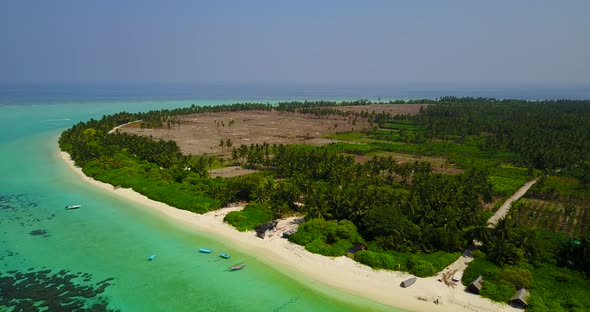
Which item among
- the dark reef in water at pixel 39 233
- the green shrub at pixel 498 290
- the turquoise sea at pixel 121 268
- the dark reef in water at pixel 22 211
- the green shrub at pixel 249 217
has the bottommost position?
the turquoise sea at pixel 121 268

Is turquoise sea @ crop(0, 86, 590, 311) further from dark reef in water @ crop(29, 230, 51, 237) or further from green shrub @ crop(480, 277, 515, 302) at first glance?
green shrub @ crop(480, 277, 515, 302)

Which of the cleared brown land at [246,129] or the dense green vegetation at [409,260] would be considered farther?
the cleared brown land at [246,129]

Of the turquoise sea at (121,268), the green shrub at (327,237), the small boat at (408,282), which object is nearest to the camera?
the turquoise sea at (121,268)

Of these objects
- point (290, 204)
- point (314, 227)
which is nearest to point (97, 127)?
point (290, 204)

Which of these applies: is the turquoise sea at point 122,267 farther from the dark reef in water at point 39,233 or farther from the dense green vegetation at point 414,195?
the dense green vegetation at point 414,195

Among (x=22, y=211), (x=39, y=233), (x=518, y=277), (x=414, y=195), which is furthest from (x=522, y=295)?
(x=22, y=211)

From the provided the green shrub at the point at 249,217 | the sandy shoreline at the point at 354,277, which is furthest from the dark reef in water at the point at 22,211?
the green shrub at the point at 249,217
